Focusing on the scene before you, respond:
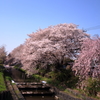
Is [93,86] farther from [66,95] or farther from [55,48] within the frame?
[55,48]

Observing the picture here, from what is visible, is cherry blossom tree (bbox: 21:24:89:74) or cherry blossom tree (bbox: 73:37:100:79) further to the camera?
cherry blossom tree (bbox: 21:24:89:74)

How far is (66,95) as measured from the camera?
10.6 meters

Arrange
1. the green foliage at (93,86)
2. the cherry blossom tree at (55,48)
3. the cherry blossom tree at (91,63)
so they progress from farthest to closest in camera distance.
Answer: the cherry blossom tree at (55,48) → the cherry blossom tree at (91,63) → the green foliage at (93,86)

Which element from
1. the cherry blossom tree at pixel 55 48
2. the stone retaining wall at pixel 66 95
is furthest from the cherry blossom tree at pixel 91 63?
the cherry blossom tree at pixel 55 48

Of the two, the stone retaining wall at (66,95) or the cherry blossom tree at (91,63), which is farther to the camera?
the cherry blossom tree at (91,63)

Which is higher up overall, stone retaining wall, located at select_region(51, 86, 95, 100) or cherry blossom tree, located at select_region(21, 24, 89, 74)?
cherry blossom tree, located at select_region(21, 24, 89, 74)

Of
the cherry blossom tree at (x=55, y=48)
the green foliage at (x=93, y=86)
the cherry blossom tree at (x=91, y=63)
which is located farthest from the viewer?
the cherry blossom tree at (x=55, y=48)

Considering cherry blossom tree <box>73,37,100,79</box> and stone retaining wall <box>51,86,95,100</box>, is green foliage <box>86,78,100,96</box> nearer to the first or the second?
cherry blossom tree <box>73,37,100,79</box>

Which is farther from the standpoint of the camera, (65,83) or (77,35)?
(77,35)

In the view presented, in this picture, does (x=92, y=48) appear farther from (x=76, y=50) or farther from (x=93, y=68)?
(x=76, y=50)

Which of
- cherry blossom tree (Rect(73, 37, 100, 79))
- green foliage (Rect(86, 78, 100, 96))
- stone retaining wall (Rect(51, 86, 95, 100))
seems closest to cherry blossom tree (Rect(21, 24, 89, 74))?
cherry blossom tree (Rect(73, 37, 100, 79))

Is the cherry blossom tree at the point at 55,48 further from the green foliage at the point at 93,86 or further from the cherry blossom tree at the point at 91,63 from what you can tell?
the green foliage at the point at 93,86

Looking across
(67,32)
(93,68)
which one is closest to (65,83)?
(93,68)

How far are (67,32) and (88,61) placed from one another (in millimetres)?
6070
